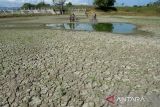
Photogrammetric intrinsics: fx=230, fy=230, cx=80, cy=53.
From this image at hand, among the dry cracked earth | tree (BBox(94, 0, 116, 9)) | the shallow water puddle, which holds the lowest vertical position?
the dry cracked earth

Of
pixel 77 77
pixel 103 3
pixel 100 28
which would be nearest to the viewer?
pixel 77 77

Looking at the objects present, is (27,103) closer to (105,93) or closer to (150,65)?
(105,93)

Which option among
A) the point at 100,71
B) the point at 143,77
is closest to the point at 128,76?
the point at 143,77

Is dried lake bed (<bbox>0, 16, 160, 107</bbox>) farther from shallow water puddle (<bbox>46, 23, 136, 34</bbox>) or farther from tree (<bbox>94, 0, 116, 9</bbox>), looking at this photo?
tree (<bbox>94, 0, 116, 9</bbox>)

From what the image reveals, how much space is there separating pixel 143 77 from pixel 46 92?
4487mm

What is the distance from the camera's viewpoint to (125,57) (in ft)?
46.7

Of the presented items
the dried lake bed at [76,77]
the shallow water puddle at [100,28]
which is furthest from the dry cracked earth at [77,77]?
the shallow water puddle at [100,28]

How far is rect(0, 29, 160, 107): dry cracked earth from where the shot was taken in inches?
323

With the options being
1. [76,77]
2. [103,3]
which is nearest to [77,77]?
[76,77]

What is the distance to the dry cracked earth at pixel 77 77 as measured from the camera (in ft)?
26.9

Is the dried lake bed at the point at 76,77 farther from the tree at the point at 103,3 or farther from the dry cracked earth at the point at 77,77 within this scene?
the tree at the point at 103,3

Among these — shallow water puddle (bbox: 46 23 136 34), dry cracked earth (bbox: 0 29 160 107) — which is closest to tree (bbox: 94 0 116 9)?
shallow water puddle (bbox: 46 23 136 34)

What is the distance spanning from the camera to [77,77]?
10.4m

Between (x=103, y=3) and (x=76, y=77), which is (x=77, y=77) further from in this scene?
(x=103, y=3)
